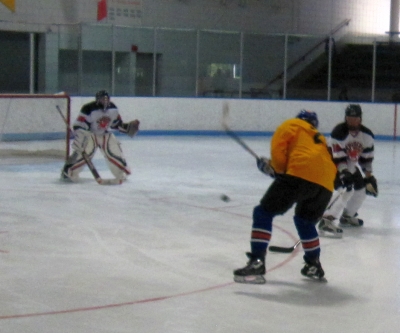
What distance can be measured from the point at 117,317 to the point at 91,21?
1201 centimetres

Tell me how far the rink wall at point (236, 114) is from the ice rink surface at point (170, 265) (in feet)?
19.9

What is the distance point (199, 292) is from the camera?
3865 mm

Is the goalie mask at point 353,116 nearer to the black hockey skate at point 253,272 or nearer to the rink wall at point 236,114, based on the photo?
the black hockey skate at point 253,272

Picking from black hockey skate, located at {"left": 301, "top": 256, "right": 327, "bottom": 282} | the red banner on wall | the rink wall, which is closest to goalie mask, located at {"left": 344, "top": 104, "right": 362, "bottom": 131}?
black hockey skate, located at {"left": 301, "top": 256, "right": 327, "bottom": 282}

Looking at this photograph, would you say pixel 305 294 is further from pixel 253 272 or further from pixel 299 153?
pixel 299 153

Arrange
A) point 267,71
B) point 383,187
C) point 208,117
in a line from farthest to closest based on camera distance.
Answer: point 267,71 → point 208,117 → point 383,187

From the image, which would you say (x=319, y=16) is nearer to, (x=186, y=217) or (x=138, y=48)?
(x=138, y=48)

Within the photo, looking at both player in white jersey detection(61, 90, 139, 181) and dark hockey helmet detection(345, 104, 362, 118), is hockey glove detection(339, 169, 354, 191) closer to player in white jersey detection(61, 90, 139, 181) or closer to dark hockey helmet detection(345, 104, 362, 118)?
dark hockey helmet detection(345, 104, 362, 118)

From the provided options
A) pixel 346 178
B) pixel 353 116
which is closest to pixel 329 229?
pixel 346 178

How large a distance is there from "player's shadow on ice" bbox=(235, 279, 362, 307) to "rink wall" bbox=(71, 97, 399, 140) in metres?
10.0

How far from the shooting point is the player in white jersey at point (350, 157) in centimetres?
546

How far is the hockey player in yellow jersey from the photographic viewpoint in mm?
3971

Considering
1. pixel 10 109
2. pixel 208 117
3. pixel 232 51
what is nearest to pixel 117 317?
pixel 10 109

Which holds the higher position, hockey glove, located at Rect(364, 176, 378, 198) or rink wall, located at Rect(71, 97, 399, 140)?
rink wall, located at Rect(71, 97, 399, 140)
